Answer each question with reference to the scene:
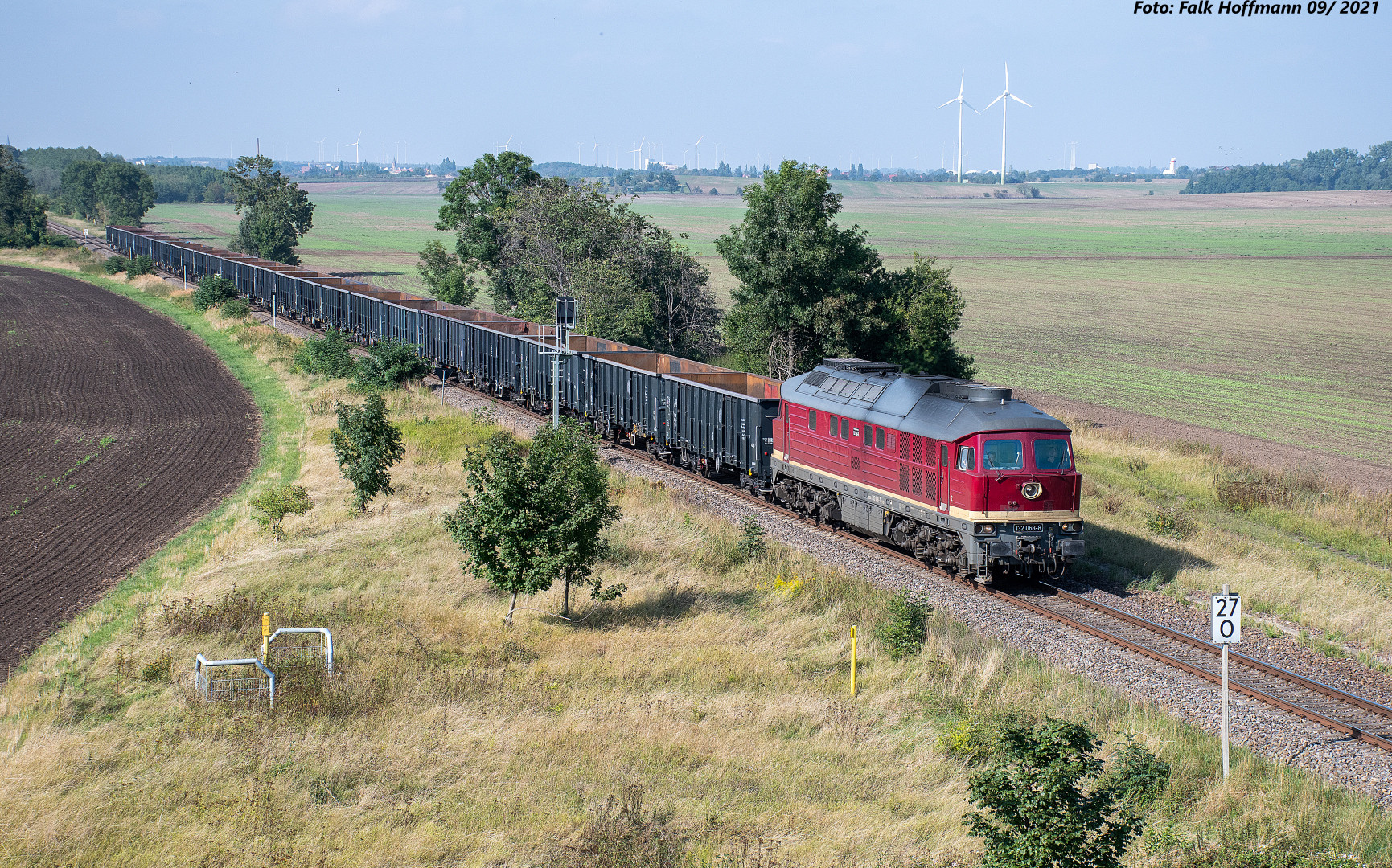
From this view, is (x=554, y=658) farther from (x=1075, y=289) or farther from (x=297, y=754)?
(x=1075, y=289)

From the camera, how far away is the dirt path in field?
38.3 metres

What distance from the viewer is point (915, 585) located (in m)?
22.9

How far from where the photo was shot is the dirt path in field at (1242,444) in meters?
38.3

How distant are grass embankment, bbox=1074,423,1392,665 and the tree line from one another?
10.6 meters

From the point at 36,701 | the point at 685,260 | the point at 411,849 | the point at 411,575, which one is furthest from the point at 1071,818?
the point at 685,260

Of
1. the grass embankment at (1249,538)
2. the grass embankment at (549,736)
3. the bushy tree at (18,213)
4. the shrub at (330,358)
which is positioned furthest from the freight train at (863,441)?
the bushy tree at (18,213)

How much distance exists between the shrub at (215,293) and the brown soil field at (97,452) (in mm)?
4532

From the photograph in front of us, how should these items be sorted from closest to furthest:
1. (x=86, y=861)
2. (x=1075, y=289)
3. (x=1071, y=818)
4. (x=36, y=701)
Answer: (x=1071, y=818) < (x=86, y=861) < (x=36, y=701) < (x=1075, y=289)

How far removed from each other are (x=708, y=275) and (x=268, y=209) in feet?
223

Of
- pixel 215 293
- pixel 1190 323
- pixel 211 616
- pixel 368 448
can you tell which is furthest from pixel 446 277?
pixel 211 616

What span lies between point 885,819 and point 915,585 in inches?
411

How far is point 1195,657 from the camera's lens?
19.2m

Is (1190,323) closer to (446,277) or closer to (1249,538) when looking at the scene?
(446,277)

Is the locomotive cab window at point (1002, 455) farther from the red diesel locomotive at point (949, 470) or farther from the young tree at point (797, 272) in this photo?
the young tree at point (797, 272)
